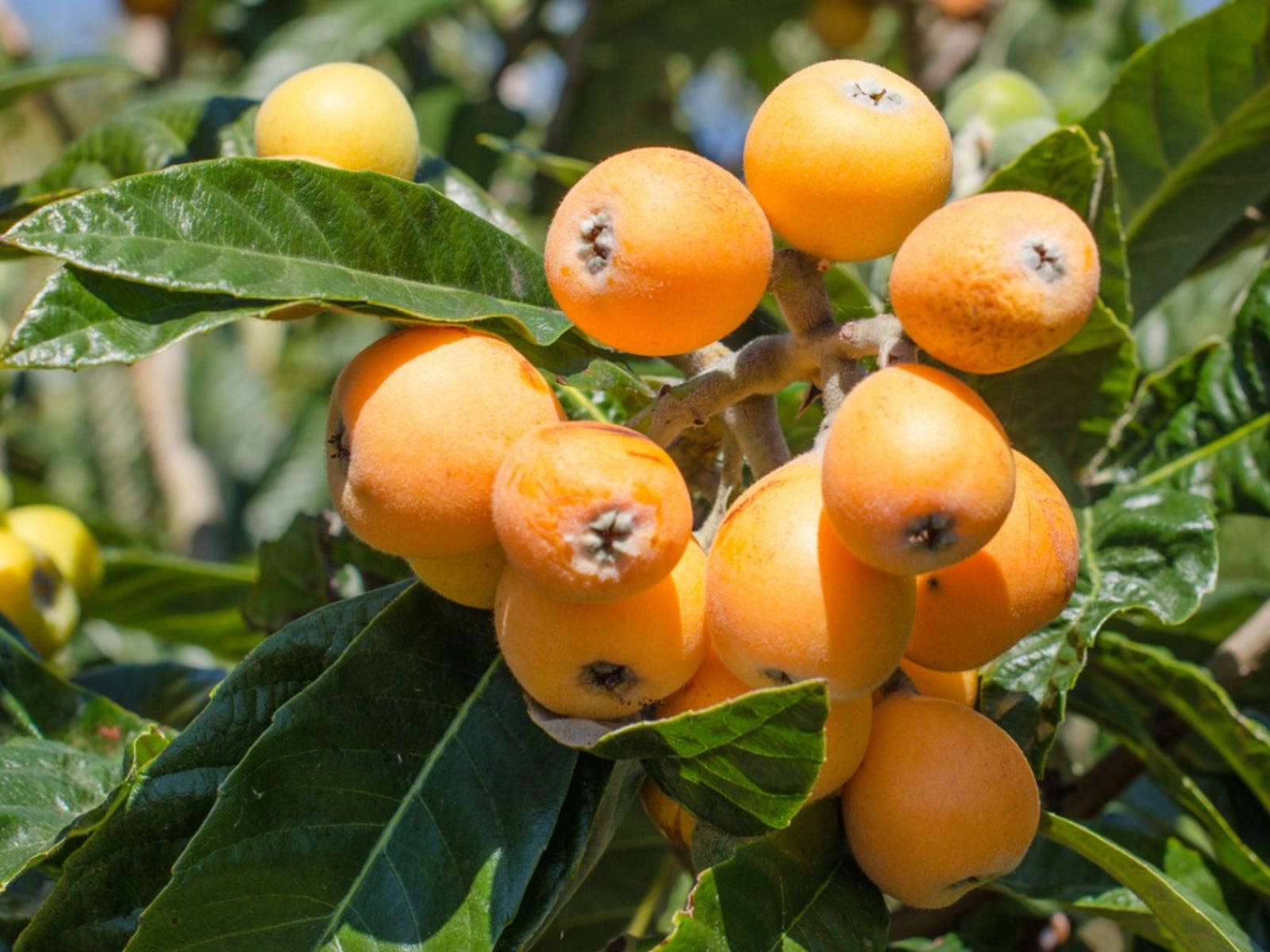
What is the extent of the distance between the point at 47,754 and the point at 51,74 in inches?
47.5

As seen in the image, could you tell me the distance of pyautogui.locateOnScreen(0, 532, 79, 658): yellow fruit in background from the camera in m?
1.93

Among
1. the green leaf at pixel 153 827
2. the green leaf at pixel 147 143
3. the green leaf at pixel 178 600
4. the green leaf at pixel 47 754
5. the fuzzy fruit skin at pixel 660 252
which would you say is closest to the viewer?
the fuzzy fruit skin at pixel 660 252

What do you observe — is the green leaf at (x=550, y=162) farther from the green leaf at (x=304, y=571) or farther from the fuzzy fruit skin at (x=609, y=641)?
the fuzzy fruit skin at (x=609, y=641)

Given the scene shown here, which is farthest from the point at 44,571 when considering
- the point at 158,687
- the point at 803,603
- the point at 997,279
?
the point at 997,279

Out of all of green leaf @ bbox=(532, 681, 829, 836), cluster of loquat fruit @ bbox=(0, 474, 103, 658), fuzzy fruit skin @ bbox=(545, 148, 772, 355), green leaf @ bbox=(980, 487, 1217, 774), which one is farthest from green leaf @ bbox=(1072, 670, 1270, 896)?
cluster of loquat fruit @ bbox=(0, 474, 103, 658)

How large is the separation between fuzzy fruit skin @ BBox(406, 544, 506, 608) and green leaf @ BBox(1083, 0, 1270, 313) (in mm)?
1205

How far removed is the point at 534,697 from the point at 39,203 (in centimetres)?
92

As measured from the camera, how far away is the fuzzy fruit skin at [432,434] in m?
1.04

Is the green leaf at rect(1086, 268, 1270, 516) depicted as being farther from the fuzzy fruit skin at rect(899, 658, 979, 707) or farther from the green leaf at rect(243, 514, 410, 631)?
the green leaf at rect(243, 514, 410, 631)

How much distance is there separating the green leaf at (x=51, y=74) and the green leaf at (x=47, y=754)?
95cm

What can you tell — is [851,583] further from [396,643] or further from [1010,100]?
[1010,100]

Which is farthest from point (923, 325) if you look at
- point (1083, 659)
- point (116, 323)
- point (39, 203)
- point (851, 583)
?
point (39, 203)

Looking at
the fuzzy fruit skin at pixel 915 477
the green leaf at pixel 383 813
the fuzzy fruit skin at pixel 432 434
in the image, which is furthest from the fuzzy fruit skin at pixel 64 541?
the fuzzy fruit skin at pixel 915 477

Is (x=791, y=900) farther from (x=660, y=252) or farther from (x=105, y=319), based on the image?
(x=105, y=319)
